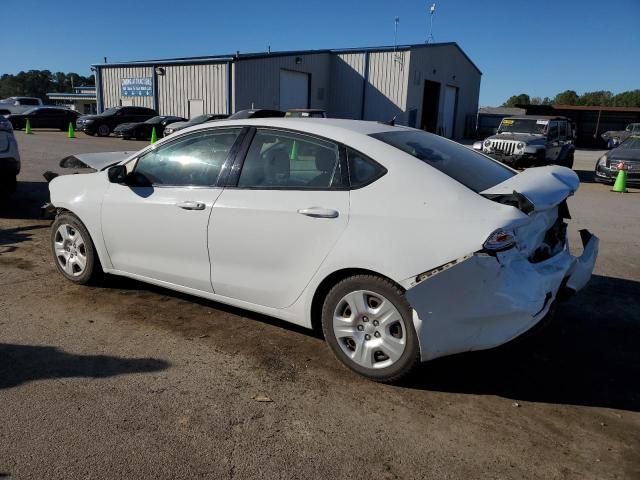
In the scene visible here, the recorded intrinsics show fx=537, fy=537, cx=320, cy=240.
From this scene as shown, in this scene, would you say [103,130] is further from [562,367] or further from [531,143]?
[562,367]

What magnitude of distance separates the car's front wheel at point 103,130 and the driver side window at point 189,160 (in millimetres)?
25882

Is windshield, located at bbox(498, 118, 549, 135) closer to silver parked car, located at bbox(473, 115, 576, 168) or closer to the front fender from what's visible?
silver parked car, located at bbox(473, 115, 576, 168)

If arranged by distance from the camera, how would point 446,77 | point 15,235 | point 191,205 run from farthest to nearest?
point 446,77 → point 15,235 → point 191,205

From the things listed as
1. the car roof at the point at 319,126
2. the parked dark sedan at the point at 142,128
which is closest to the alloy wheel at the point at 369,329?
the car roof at the point at 319,126

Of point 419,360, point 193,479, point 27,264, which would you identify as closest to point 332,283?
point 419,360

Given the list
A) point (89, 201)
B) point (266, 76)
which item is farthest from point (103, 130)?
point (89, 201)

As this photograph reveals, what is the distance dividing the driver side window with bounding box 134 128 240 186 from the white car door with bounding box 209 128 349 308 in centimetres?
26

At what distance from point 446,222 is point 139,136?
25398mm

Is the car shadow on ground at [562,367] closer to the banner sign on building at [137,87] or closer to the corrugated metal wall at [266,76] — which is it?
the corrugated metal wall at [266,76]

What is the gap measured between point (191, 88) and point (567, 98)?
73220 mm

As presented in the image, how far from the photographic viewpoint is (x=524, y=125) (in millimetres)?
16875

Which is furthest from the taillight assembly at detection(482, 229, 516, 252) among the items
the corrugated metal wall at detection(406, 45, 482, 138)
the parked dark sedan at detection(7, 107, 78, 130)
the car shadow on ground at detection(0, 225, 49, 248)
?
the parked dark sedan at detection(7, 107, 78, 130)

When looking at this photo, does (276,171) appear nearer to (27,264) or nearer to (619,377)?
(619,377)

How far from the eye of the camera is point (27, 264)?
18.7 ft
